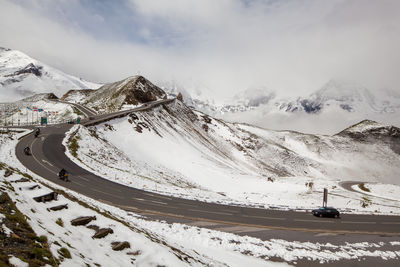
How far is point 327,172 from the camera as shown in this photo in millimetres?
138250

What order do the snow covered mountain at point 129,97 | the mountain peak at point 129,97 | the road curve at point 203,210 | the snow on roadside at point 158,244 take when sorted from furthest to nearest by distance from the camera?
the mountain peak at point 129,97 → the snow covered mountain at point 129,97 → the road curve at point 203,210 → the snow on roadside at point 158,244

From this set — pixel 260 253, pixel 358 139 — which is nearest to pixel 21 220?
pixel 260 253

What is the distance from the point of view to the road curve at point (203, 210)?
20.8 m

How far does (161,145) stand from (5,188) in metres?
51.0

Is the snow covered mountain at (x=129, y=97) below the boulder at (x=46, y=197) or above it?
above

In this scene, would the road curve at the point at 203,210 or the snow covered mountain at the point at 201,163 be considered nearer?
the road curve at the point at 203,210

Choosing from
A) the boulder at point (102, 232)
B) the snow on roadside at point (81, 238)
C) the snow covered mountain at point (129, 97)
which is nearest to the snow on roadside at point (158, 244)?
the snow on roadside at point (81, 238)

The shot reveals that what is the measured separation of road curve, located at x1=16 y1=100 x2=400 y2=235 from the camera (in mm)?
20750

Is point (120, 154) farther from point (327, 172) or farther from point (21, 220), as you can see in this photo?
point (327, 172)

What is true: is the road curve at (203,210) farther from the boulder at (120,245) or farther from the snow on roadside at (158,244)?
the boulder at (120,245)

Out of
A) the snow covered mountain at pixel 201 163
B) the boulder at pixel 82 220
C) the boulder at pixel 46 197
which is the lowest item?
the boulder at pixel 82 220

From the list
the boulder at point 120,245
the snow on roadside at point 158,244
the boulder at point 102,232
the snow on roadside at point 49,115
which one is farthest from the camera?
the snow on roadside at point 49,115

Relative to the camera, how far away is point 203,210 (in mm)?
22703

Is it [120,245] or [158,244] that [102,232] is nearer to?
[120,245]
